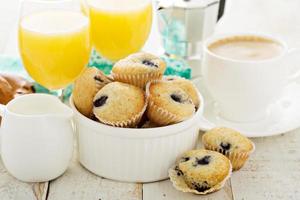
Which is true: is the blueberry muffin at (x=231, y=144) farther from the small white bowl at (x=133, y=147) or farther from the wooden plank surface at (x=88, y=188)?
the wooden plank surface at (x=88, y=188)

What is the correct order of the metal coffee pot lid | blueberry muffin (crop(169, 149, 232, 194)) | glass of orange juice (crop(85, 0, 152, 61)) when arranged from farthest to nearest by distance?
the metal coffee pot lid < glass of orange juice (crop(85, 0, 152, 61)) < blueberry muffin (crop(169, 149, 232, 194))

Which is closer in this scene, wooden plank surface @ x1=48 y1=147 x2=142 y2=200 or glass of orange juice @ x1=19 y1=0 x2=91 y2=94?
wooden plank surface @ x1=48 y1=147 x2=142 y2=200

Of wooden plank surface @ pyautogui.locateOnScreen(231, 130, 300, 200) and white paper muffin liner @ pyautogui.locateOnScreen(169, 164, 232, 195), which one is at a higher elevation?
white paper muffin liner @ pyautogui.locateOnScreen(169, 164, 232, 195)

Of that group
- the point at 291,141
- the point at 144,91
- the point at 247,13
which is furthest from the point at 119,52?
the point at 247,13

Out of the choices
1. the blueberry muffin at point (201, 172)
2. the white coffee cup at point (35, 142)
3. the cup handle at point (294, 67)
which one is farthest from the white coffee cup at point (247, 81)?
the white coffee cup at point (35, 142)

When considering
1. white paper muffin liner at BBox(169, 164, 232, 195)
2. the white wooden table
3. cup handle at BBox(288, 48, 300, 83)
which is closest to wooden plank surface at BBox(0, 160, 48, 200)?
the white wooden table

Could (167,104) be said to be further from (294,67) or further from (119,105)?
(294,67)

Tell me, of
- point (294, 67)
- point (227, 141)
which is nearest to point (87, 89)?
point (227, 141)

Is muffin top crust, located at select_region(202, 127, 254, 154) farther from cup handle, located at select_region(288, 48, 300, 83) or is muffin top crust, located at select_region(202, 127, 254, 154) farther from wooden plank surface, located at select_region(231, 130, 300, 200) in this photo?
cup handle, located at select_region(288, 48, 300, 83)
